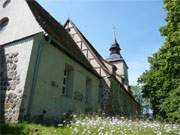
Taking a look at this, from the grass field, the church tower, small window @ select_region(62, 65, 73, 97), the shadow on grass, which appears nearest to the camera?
the grass field

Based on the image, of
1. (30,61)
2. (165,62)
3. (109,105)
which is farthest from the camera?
(109,105)

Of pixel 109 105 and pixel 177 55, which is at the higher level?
pixel 177 55

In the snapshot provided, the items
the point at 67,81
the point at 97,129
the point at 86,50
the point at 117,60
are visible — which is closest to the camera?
the point at 97,129

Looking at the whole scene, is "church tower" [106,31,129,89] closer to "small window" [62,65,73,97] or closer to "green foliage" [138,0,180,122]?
"green foliage" [138,0,180,122]

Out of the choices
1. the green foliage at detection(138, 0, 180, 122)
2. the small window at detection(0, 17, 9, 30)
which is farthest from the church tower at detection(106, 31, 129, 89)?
the small window at detection(0, 17, 9, 30)

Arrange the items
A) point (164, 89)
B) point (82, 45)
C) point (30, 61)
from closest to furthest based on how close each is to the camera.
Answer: point (30, 61) → point (164, 89) → point (82, 45)

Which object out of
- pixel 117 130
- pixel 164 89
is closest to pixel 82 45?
pixel 164 89

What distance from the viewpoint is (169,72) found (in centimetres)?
1739

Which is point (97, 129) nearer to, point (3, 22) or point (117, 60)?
point (3, 22)

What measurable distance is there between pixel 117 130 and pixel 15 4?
398 inches

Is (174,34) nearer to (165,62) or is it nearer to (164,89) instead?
(165,62)

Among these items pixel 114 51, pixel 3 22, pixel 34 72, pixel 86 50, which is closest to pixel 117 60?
pixel 114 51

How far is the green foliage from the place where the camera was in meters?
16.2

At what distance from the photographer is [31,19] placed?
1485 cm
